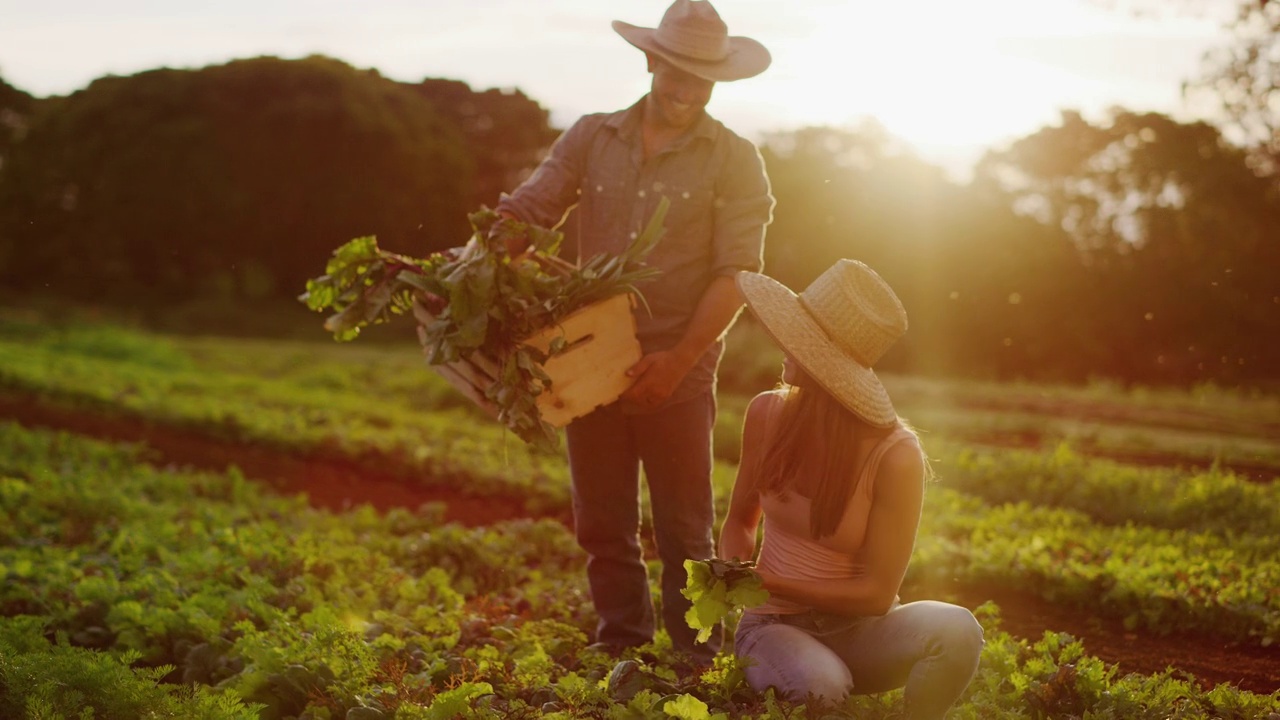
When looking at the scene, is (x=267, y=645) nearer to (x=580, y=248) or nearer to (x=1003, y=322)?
(x=580, y=248)

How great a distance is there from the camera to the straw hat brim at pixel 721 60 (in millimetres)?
4230

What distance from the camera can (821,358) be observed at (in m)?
3.41

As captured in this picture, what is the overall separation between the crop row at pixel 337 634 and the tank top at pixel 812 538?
0.34 meters

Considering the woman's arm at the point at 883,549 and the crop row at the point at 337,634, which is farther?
the crop row at the point at 337,634

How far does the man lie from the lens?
4.36m

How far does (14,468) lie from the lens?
344 inches

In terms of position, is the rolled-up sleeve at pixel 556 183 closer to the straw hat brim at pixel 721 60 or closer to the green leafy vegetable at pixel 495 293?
the green leafy vegetable at pixel 495 293

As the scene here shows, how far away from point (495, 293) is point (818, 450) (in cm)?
124

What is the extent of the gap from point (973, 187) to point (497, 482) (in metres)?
23.1

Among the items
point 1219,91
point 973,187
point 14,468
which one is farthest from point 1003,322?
point 14,468

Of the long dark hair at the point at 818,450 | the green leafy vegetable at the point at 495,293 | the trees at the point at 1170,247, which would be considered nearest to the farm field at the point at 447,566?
the long dark hair at the point at 818,450

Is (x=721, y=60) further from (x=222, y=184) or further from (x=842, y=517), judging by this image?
(x=222, y=184)

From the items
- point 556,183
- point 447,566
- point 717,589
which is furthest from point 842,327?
point 447,566

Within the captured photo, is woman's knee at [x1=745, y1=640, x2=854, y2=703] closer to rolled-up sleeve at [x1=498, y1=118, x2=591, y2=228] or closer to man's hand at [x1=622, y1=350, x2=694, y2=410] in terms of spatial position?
man's hand at [x1=622, y1=350, x2=694, y2=410]
